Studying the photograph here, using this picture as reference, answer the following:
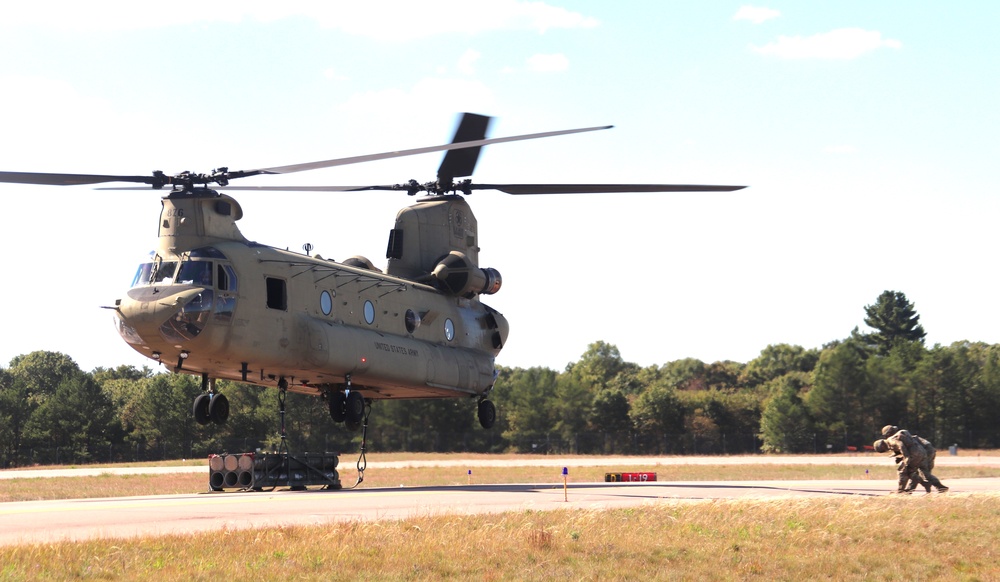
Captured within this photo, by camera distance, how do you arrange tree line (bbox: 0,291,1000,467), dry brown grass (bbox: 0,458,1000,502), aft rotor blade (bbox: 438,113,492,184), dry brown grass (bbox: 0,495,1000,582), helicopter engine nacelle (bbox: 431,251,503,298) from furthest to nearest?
tree line (bbox: 0,291,1000,467), dry brown grass (bbox: 0,458,1000,502), aft rotor blade (bbox: 438,113,492,184), helicopter engine nacelle (bbox: 431,251,503,298), dry brown grass (bbox: 0,495,1000,582)

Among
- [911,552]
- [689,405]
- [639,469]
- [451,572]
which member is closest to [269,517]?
[451,572]

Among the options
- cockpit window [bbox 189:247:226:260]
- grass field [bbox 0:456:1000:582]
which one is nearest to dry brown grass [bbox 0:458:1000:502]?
cockpit window [bbox 189:247:226:260]

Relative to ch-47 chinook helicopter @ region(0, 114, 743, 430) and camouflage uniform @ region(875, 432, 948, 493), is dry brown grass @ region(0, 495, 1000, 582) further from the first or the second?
ch-47 chinook helicopter @ region(0, 114, 743, 430)

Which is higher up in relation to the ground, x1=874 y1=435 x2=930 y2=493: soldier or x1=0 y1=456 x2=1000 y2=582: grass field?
x1=874 y1=435 x2=930 y2=493: soldier

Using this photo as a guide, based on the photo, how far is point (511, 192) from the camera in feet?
119

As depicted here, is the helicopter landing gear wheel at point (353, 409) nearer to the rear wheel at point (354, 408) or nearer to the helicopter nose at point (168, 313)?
the rear wheel at point (354, 408)

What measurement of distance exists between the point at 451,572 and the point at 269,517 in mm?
6156

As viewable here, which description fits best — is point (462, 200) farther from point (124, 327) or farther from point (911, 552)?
point (911, 552)

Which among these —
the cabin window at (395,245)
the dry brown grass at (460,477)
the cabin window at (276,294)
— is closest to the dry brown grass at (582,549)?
the cabin window at (276,294)

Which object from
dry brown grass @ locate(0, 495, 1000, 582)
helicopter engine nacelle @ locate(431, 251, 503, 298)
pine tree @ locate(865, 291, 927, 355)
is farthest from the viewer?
pine tree @ locate(865, 291, 927, 355)

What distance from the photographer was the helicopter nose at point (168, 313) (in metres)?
27.7

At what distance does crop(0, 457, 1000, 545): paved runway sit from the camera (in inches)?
763

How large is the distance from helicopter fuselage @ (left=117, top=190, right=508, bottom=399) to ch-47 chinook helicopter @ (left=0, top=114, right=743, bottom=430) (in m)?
0.04

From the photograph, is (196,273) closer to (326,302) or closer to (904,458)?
(326,302)
